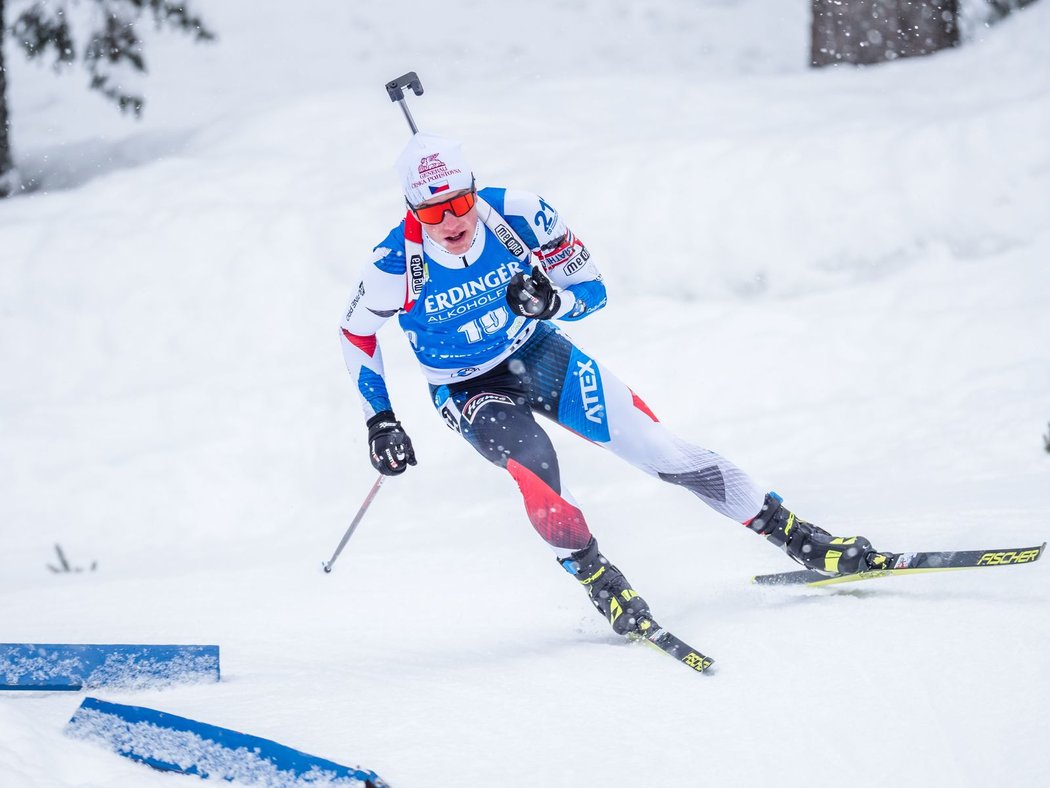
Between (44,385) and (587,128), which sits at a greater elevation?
(587,128)

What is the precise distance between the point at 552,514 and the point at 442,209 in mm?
1246

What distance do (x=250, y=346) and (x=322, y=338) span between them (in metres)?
0.59

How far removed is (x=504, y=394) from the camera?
467 cm

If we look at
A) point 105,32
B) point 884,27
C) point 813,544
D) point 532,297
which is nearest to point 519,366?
point 532,297

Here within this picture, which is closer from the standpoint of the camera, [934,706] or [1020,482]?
[934,706]

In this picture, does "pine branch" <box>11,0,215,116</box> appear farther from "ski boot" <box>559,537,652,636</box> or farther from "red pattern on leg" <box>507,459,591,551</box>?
"ski boot" <box>559,537,652,636</box>

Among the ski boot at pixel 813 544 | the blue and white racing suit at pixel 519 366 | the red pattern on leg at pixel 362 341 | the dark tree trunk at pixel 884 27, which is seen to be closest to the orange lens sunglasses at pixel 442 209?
the blue and white racing suit at pixel 519 366

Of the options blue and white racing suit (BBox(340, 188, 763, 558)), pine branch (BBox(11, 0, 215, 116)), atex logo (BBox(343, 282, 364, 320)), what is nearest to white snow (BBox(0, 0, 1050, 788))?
blue and white racing suit (BBox(340, 188, 763, 558))

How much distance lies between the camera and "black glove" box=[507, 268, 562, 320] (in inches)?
166

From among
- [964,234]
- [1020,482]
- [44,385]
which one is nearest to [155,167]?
[44,385]

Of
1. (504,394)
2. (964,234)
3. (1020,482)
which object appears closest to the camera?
(504,394)

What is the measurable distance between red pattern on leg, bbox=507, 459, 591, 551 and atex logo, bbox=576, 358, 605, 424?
1.38 ft

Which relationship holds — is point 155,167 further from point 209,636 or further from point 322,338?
point 209,636

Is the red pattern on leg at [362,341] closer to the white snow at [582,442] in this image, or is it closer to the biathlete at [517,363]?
the biathlete at [517,363]
